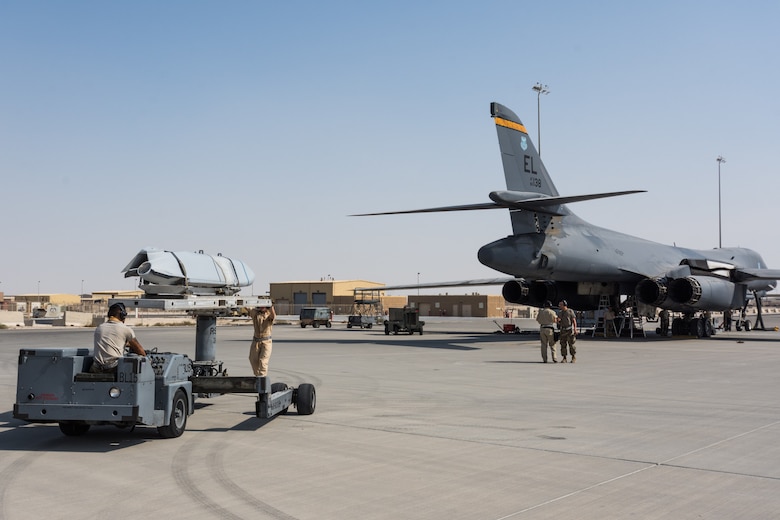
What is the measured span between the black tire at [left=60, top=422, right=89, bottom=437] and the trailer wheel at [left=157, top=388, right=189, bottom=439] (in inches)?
42.5

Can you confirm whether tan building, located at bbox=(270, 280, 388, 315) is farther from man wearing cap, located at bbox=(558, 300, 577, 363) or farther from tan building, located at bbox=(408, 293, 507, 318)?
man wearing cap, located at bbox=(558, 300, 577, 363)

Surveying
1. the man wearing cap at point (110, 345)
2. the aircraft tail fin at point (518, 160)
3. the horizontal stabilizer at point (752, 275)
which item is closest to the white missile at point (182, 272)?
the man wearing cap at point (110, 345)

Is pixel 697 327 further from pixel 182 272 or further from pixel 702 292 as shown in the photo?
pixel 182 272

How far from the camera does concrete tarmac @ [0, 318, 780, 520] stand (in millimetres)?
5727

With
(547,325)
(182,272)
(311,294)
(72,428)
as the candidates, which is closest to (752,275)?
(547,325)

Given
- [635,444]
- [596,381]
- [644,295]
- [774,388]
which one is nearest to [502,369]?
[596,381]

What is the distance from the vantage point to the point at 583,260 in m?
29.7

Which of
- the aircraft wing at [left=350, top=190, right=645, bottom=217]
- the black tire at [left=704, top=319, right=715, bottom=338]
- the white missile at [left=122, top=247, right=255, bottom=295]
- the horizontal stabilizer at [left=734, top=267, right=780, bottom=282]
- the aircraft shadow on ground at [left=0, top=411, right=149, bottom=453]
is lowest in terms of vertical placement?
the aircraft shadow on ground at [left=0, top=411, right=149, bottom=453]

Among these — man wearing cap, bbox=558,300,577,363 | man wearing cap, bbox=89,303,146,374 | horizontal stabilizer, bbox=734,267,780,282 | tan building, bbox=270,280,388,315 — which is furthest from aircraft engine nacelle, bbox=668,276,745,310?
tan building, bbox=270,280,388,315

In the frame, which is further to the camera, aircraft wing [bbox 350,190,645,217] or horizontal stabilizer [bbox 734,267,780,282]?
horizontal stabilizer [bbox 734,267,780,282]

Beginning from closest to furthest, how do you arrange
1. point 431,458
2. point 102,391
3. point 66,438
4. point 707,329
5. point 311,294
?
point 431,458
point 102,391
point 66,438
point 707,329
point 311,294

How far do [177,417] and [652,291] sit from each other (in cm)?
2685

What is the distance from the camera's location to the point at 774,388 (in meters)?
14.0

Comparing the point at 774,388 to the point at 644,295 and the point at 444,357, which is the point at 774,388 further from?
the point at 644,295
